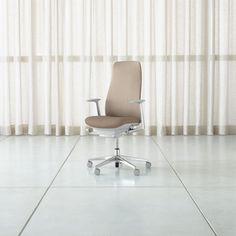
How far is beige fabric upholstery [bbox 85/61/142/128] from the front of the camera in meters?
4.64

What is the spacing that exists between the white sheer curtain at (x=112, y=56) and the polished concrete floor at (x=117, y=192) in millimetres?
1107

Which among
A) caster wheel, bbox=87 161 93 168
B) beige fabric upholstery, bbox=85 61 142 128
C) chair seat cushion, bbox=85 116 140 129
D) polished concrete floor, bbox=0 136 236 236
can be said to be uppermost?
beige fabric upholstery, bbox=85 61 142 128

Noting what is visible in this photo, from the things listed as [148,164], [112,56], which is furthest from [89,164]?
[112,56]

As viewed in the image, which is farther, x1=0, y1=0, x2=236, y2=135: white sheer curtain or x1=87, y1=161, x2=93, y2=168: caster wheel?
x1=0, y1=0, x2=236, y2=135: white sheer curtain

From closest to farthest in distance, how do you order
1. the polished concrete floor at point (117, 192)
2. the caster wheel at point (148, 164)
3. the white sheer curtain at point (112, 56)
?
the polished concrete floor at point (117, 192) < the caster wheel at point (148, 164) < the white sheer curtain at point (112, 56)

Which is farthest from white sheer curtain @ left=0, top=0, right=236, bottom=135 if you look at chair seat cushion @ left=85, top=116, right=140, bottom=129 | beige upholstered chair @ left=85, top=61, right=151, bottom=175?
chair seat cushion @ left=85, top=116, right=140, bottom=129

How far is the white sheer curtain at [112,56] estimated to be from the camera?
6898mm

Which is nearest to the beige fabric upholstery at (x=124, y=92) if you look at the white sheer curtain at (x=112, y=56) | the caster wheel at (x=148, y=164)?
the caster wheel at (x=148, y=164)

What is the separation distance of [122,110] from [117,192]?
126 cm

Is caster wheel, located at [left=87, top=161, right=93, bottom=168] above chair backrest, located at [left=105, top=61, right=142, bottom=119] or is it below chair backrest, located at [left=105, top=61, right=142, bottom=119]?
below

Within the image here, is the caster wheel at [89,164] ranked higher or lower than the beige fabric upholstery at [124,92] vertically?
lower

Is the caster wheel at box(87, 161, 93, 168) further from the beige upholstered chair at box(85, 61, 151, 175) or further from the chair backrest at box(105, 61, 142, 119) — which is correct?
the chair backrest at box(105, 61, 142, 119)

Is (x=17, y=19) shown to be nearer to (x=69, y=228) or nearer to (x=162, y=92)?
(x=162, y=92)

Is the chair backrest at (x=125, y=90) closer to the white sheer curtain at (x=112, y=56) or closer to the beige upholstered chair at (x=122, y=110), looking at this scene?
the beige upholstered chair at (x=122, y=110)
